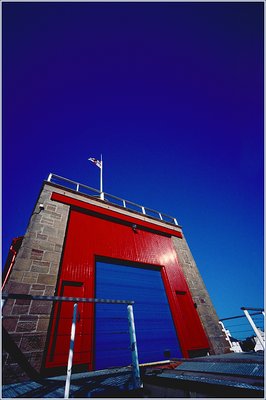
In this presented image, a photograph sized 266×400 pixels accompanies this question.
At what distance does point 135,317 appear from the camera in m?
6.52

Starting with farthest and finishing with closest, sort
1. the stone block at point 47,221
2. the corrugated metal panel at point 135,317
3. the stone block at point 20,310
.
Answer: the stone block at point 47,221 → the corrugated metal panel at point 135,317 → the stone block at point 20,310

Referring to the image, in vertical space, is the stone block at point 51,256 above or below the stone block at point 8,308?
above

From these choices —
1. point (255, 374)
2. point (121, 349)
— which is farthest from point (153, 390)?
point (121, 349)

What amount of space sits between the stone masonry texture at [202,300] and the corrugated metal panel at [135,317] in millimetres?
1625

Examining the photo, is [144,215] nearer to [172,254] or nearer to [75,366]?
[172,254]

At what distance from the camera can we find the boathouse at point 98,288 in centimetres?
461

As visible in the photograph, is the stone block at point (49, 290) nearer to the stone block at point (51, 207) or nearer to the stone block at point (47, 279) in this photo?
the stone block at point (47, 279)

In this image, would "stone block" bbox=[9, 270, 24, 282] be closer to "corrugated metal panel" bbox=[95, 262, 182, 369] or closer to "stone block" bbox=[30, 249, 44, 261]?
"stone block" bbox=[30, 249, 44, 261]

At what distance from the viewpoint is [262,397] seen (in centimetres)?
199

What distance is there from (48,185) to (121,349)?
594 cm

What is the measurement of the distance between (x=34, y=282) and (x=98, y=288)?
1.99 metres

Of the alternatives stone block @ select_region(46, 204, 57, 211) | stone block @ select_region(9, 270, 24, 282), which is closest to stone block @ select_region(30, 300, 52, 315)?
stone block @ select_region(9, 270, 24, 282)

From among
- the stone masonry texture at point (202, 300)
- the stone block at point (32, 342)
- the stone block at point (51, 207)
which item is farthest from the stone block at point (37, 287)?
the stone masonry texture at point (202, 300)

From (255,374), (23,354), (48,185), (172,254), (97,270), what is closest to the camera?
(255,374)
